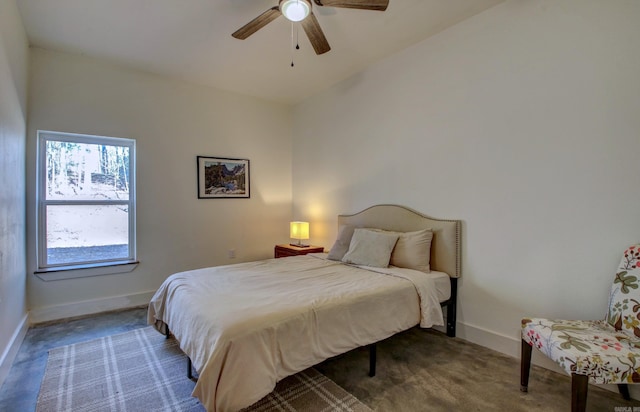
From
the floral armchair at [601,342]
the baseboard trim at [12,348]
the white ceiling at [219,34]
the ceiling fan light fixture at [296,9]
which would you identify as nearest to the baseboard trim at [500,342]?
the floral armchair at [601,342]

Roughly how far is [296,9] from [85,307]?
3.64 metres

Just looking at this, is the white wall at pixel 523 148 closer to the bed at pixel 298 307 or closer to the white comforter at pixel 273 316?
the bed at pixel 298 307

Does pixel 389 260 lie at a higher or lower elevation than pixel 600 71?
lower

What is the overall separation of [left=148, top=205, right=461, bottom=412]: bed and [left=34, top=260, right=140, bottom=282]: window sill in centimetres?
132

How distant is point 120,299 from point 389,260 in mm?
3076

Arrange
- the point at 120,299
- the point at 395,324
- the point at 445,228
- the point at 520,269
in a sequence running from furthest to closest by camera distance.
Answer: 1. the point at 120,299
2. the point at 445,228
3. the point at 520,269
4. the point at 395,324

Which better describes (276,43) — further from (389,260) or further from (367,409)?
(367,409)

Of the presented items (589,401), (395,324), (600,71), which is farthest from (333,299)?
(600,71)

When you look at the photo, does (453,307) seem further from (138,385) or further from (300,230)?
(138,385)

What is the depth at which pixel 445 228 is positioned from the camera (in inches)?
110

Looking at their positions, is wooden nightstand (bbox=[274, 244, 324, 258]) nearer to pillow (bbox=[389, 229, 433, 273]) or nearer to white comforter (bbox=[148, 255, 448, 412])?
white comforter (bbox=[148, 255, 448, 412])

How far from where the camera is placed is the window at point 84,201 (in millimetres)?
3180

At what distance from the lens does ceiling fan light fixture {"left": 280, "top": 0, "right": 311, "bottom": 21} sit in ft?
6.45

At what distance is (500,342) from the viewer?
2.46m
